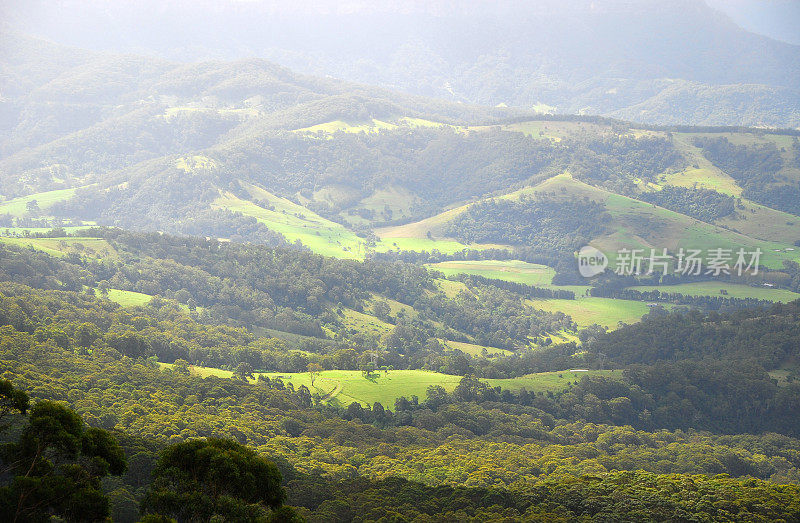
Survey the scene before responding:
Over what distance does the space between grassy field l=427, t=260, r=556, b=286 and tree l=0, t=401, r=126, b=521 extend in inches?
6158

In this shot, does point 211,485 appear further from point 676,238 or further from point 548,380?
point 676,238

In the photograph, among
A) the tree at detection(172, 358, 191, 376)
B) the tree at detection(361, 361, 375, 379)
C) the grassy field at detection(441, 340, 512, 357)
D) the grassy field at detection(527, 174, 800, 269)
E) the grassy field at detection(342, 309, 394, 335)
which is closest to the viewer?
the tree at detection(172, 358, 191, 376)

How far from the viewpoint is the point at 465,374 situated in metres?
98.8

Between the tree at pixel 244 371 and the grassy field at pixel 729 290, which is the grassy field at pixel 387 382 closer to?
the tree at pixel 244 371

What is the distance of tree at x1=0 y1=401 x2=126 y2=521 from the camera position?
81.8 ft

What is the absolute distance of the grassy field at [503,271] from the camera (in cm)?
18400

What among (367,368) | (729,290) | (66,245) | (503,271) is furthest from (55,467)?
(503,271)

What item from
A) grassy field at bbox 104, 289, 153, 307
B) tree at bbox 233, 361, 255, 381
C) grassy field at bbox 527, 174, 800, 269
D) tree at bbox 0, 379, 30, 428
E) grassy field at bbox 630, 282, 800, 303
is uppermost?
grassy field at bbox 527, 174, 800, 269

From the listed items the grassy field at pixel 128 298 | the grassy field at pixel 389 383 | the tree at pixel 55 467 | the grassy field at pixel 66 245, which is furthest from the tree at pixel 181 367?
the grassy field at pixel 66 245

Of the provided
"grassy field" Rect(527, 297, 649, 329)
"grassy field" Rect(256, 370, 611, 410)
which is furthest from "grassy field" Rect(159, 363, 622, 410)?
"grassy field" Rect(527, 297, 649, 329)

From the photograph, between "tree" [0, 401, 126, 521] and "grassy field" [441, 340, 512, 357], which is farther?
"grassy field" [441, 340, 512, 357]

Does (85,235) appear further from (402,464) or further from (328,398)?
(402,464)

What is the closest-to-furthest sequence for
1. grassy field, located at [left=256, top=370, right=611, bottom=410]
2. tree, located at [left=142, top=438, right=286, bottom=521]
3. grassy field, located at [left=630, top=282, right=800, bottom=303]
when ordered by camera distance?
tree, located at [left=142, top=438, right=286, bottom=521]
grassy field, located at [left=256, top=370, right=611, bottom=410]
grassy field, located at [left=630, top=282, right=800, bottom=303]

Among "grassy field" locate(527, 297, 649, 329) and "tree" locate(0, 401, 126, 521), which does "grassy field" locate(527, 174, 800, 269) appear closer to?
"grassy field" locate(527, 297, 649, 329)
